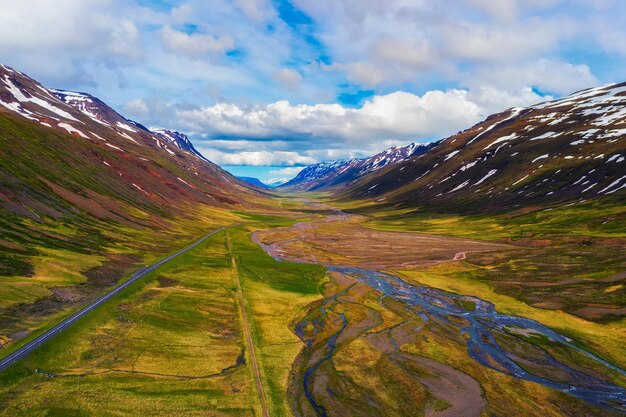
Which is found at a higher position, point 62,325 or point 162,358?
point 62,325

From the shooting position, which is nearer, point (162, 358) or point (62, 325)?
point (162, 358)

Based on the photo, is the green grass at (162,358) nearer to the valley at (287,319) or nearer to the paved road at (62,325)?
the valley at (287,319)

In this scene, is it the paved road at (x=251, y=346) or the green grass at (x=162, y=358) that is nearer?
the green grass at (x=162, y=358)

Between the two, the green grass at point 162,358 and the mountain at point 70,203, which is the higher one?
the mountain at point 70,203

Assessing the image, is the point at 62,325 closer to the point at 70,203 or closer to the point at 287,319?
the point at 287,319

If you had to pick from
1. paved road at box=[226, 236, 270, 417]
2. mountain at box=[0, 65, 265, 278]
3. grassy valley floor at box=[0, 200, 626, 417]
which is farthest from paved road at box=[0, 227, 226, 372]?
paved road at box=[226, 236, 270, 417]

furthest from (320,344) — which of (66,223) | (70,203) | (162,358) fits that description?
(70,203)

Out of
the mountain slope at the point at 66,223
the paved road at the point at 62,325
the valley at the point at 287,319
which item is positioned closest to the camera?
the valley at the point at 287,319

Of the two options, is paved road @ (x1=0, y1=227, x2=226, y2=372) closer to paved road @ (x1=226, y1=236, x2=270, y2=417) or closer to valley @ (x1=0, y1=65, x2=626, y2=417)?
valley @ (x1=0, y1=65, x2=626, y2=417)

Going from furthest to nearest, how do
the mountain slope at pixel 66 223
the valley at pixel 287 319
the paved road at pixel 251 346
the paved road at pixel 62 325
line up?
the mountain slope at pixel 66 223, the paved road at pixel 62 325, the valley at pixel 287 319, the paved road at pixel 251 346

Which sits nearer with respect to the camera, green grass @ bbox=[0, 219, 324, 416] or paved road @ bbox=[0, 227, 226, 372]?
green grass @ bbox=[0, 219, 324, 416]

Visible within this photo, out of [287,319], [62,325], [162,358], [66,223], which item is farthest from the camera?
[66,223]

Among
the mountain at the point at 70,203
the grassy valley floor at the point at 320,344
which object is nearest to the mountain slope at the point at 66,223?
the mountain at the point at 70,203
